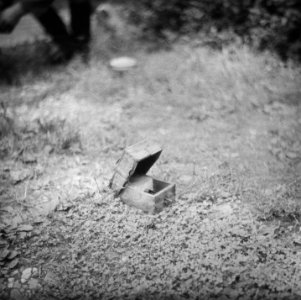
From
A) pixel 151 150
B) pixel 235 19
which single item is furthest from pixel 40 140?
pixel 235 19

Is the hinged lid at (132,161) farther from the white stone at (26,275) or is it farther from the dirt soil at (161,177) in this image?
the white stone at (26,275)

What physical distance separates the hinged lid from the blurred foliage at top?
4.07m

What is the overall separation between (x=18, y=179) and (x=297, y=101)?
4.56m

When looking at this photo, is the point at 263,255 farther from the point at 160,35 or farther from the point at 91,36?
the point at 91,36

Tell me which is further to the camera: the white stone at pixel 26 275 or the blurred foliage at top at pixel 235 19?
the blurred foliage at top at pixel 235 19

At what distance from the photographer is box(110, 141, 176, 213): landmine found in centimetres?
348

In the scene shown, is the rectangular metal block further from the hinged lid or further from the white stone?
the white stone

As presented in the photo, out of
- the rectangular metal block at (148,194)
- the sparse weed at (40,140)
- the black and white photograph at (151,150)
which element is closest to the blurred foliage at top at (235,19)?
the black and white photograph at (151,150)

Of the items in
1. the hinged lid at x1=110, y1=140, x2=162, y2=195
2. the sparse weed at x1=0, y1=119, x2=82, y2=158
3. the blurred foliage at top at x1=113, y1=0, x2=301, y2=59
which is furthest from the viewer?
the blurred foliage at top at x1=113, y1=0, x2=301, y2=59

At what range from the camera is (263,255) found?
304 cm

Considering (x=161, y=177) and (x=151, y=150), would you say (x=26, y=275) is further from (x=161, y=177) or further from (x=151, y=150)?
(x=161, y=177)

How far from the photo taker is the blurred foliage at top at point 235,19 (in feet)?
21.4

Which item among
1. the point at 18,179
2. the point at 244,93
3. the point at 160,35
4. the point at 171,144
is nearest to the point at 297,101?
the point at 244,93

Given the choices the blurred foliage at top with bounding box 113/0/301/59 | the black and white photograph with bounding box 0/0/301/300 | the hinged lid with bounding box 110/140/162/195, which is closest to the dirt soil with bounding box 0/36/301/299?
the black and white photograph with bounding box 0/0/301/300
